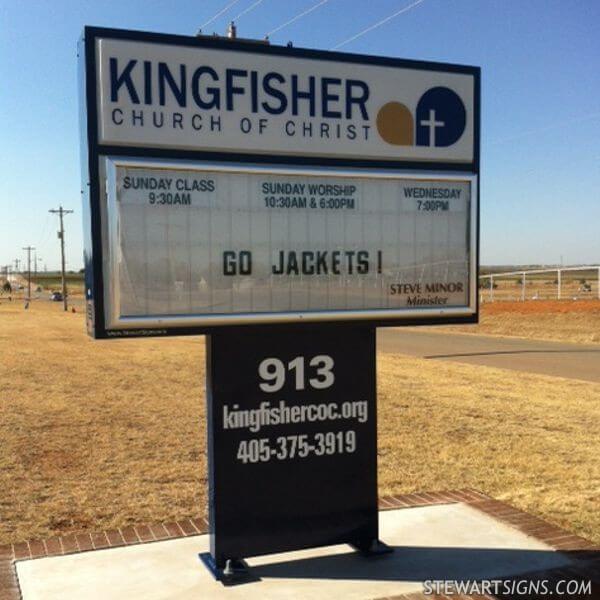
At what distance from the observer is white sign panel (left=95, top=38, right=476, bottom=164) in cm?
455

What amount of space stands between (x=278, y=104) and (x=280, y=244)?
0.95m

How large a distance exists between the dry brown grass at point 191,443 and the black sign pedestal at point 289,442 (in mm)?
1781

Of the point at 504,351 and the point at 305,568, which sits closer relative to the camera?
the point at 305,568

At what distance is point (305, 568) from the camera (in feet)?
16.7

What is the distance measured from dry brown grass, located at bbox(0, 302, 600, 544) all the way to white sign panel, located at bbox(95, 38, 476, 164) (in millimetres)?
3452

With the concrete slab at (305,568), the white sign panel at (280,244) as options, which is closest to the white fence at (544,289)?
the white sign panel at (280,244)

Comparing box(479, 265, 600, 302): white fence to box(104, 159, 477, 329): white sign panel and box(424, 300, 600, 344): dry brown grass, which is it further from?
box(104, 159, 477, 329): white sign panel

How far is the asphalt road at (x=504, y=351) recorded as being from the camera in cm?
1695

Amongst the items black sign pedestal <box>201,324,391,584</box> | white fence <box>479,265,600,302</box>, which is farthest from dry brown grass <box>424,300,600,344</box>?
black sign pedestal <box>201,324,391,584</box>

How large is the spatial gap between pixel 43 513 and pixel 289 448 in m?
2.83

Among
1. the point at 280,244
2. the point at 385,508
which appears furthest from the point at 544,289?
the point at 280,244

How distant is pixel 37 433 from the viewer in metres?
9.78

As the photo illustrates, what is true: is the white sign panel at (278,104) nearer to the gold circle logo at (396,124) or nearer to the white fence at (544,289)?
the gold circle logo at (396,124)

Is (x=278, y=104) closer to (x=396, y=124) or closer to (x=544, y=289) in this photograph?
(x=396, y=124)
